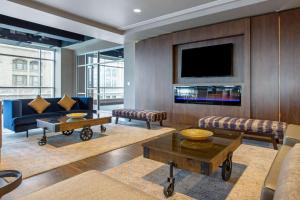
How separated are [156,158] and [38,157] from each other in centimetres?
195

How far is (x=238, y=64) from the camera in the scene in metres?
4.83

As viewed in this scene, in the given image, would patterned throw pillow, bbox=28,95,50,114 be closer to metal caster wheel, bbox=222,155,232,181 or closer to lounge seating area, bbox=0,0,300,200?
lounge seating area, bbox=0,0,300,200

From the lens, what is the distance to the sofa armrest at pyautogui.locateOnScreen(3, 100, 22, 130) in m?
4.17

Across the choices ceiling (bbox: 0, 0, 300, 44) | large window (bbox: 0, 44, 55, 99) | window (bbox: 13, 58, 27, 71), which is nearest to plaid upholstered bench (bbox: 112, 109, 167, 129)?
ceiling (bbox: 0, 0, 300, 44)

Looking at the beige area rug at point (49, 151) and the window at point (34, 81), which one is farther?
the window at point (34, 81)

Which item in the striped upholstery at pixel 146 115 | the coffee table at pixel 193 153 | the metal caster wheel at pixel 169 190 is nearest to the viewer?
the coffee table at pixel 193 153

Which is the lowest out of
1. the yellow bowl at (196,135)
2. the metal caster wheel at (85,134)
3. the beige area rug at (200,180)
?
the beige area rug at (200,180)

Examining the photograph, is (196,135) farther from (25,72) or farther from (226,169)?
(25,72)

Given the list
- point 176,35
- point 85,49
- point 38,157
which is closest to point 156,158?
point 38,157

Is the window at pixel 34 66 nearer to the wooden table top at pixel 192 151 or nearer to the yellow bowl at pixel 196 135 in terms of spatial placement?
the wooden table top at pixel 192 151

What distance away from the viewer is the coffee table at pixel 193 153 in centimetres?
182

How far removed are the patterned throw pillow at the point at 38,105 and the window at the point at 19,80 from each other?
4.22 metres

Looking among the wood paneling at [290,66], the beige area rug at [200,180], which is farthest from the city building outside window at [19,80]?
the wood paneling at [290,66]

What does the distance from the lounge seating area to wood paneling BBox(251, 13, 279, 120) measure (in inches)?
0.8
